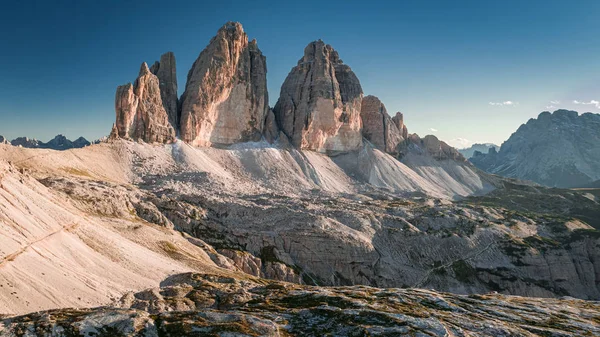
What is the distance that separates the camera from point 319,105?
15938 centimetres

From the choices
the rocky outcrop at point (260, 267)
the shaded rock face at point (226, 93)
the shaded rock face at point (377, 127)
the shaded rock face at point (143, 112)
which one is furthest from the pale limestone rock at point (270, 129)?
the rocky outcrop at point (260, 267)

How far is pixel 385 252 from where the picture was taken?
81812 millimetres

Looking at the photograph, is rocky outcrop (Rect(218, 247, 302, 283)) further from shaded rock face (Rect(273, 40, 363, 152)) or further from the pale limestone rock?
shaded rock face (Rect(273, 40, 363, 152))

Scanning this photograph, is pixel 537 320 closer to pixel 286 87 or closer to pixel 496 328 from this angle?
pixel 496 328

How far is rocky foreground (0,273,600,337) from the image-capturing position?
80.6 feet

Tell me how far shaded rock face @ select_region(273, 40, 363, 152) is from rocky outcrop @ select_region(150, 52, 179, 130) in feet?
162

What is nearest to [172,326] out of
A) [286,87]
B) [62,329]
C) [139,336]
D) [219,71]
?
[139,336]

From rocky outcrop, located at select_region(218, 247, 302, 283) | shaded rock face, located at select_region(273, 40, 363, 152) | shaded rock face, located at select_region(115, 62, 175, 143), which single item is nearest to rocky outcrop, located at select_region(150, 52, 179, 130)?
shaded rock face, located at select_region(115, 62, 175, 143)

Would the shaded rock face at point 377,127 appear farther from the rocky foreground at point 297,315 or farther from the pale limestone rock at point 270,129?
the rocky foreground at point 297,315

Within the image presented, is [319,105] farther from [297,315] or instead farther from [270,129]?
[297,315]

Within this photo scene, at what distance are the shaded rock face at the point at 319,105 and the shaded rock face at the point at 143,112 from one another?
184 ft

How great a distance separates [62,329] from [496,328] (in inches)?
1428

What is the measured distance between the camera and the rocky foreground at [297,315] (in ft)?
80.6

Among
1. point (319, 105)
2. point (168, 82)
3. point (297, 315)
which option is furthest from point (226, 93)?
point (297, 315)
